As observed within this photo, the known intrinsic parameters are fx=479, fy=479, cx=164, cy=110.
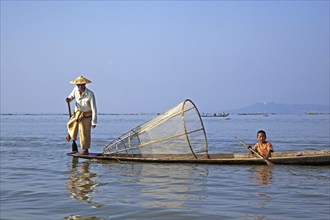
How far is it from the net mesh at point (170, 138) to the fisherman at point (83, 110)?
2.08ft

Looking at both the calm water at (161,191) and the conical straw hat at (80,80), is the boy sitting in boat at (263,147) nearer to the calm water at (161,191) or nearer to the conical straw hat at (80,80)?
the calm water at (161,191)

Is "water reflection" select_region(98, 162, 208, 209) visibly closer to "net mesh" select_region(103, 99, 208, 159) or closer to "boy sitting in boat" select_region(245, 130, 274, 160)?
"net mesh" select_region(103, 99, 208, 159)

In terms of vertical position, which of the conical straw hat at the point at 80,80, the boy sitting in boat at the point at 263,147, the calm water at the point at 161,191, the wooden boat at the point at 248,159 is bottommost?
the calm water at the point at 161,191

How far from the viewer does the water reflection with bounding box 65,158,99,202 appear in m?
6.30

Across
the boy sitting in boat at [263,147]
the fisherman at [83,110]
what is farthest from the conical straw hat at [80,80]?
the boy sitting in boat at [263,147]

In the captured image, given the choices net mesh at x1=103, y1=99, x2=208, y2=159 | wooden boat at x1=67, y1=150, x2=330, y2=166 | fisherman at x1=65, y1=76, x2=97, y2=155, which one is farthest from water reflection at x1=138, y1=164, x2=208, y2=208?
fisherman at x1=65, y1=76, x2=97, y2=155

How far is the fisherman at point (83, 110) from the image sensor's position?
10453 millimetres

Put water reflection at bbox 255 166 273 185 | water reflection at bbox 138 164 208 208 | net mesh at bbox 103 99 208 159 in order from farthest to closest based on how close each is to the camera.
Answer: net mesh at bbox 103 99 208 159 → water reflection at bbox 255 166 273 185 → water reflection at bbox 138 164 208 208

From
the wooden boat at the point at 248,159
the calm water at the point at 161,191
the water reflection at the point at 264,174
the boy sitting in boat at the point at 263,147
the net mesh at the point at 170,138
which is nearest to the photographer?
the calm water at the point at 161,191

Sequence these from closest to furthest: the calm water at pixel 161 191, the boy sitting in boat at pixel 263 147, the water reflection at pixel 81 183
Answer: the calm water at pixel 161 191 → the water reflection at pixel 81 183 → the boy sitting in boat at pixel 263 147

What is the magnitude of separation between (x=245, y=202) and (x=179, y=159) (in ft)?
14.0

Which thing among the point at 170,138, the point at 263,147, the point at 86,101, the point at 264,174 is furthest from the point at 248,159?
the point at 86,101

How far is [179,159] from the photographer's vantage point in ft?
33.0

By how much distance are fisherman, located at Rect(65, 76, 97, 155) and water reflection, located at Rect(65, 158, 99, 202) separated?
109 centimetres
